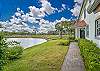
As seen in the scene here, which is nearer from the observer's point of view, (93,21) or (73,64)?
(73,64)

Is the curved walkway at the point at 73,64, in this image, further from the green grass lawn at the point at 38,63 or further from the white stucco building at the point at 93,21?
the white stucco building at the point at 93,21

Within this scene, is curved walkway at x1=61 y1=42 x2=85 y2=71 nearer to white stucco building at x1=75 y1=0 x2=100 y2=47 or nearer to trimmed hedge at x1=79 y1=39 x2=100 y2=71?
trimmed hedge at x1=79 y1=39 x2=100 y2=71

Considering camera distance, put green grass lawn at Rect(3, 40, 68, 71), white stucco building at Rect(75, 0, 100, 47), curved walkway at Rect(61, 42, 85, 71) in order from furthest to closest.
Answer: green grass lawn at Rect(3, 40, 68, 71), curved walkway at Rect(61, 42, 85, 71), white stucco building at Rect(75, 0, 100, 47)

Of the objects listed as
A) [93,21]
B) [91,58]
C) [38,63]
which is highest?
[93,21]

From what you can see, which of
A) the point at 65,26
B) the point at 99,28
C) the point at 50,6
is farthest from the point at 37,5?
the point at 99,28

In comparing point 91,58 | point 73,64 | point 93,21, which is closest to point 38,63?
point 73,64

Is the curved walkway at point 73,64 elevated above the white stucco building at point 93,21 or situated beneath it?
situated beneath

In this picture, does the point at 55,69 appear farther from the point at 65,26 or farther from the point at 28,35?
the point at 28,35

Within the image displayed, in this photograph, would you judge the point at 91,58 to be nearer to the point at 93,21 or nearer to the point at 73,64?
the point at 73,64

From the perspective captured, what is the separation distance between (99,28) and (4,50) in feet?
26.3

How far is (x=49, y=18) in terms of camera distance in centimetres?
5953

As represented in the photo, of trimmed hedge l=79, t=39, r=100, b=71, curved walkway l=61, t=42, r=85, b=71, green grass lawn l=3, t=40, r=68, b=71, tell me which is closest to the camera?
trimmed hedge l=79, t=39, r=100, b=71

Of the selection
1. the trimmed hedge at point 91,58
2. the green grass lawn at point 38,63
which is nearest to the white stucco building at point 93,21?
the trimmed hedge at point 91,58

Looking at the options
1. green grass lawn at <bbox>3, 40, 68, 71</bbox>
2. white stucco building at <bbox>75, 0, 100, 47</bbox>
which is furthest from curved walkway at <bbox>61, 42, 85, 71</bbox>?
white stucco building at <bbox>75, 0, 100, 47</bbox>
